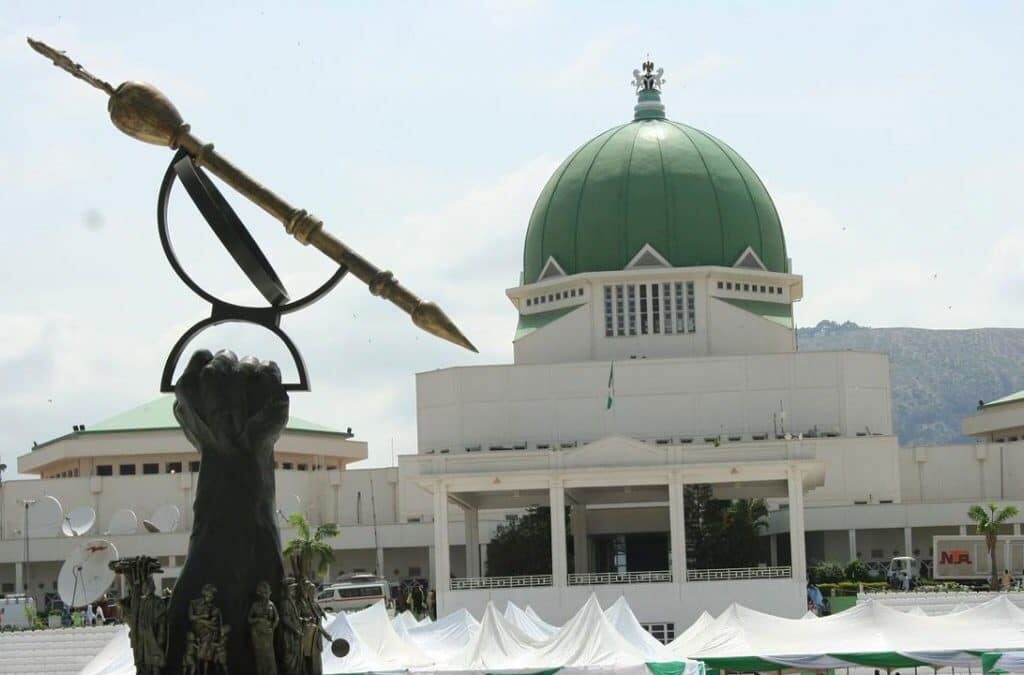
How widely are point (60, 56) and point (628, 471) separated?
40914mm

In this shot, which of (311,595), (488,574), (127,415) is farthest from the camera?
(127,415)

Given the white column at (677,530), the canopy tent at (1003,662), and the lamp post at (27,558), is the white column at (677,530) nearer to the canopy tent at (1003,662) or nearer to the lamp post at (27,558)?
the canopy tent at (1003,662)

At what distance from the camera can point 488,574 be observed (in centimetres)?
7156

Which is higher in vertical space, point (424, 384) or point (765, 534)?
point (424, 384)

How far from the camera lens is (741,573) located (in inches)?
2463

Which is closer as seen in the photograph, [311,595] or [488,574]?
[311,595]

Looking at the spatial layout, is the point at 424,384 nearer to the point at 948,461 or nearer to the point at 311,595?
the point at 948,461

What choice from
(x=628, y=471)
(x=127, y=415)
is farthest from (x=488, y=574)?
(x=127, y=415)

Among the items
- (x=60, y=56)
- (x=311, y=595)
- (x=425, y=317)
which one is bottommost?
(x=311, y=595)

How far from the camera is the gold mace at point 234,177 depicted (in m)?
24.2

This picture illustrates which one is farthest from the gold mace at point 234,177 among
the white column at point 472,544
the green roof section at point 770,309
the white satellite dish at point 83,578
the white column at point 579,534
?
the green roof section at point 770,309

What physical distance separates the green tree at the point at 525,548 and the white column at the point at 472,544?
134 cm

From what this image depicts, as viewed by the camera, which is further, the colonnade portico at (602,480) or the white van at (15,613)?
the white van at (15,613)

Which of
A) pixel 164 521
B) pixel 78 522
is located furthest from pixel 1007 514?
pixel 78 522
